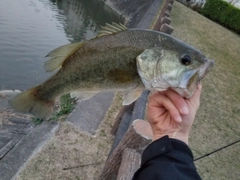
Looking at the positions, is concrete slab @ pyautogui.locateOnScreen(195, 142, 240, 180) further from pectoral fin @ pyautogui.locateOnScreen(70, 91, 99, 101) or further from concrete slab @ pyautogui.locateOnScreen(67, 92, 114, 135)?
pectoral fin @ pyautogui.locateOnScreen(70, 91, 99, 101)

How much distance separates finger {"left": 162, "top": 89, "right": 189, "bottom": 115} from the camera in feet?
5.17

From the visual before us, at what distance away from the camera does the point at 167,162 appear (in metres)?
1.61

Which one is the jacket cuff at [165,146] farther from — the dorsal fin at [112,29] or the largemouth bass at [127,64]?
the dorsal fin at [112,29]

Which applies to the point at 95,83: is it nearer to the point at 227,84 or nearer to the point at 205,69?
the point at 205,69

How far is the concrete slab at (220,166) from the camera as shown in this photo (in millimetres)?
4539

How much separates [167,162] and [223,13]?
20502 millimetres

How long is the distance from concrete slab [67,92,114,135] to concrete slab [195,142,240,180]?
1778 millimetres

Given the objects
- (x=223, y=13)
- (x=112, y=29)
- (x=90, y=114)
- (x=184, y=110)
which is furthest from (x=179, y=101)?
(x=223, y=13)

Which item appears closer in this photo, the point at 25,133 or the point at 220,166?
the point at 25,133

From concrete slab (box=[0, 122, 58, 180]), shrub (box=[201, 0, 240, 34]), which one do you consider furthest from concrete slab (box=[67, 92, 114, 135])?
shrub (box=[201, 0, 240, 34])

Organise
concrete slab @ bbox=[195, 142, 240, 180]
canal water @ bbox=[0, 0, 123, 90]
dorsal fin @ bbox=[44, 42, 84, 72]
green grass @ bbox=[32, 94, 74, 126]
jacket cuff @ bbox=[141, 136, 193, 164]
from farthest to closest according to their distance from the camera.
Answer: canal water @ bbox=[0, 0, 123, 90]
green grass @ bbox=[32, 94, 74, 126]
concrete slab @ bbox=[195, 142, 240, 180]
dorsal fin @ bbox=[44, 42, 84, 72]
jacket cuff @ bbox=[141, 136, 193, 164]

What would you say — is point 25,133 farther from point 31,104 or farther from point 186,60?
point 186,60

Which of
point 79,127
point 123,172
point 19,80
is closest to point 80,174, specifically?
point 79,127

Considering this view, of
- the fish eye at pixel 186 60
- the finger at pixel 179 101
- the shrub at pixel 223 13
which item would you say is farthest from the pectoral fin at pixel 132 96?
the shrub at pixel 223 13
